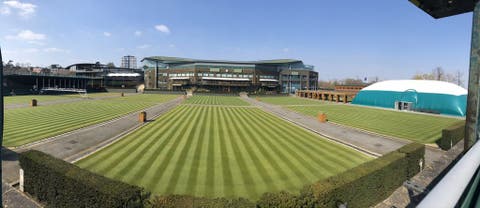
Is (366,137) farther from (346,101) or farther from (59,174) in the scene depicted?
(346,101)

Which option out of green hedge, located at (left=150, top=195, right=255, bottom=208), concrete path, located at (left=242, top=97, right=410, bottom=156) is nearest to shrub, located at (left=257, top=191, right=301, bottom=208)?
green hedge, located at (left=150, top=195, right=255, bottom=208)

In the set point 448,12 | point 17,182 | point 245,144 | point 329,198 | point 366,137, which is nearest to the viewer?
point 329,198

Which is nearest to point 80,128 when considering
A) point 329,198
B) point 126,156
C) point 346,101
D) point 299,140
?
point 126,156

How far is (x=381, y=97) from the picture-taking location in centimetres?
6325

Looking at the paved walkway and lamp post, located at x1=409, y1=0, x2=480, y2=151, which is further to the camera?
the paved walkway

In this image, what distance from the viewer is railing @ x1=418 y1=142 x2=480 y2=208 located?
4.86 feet

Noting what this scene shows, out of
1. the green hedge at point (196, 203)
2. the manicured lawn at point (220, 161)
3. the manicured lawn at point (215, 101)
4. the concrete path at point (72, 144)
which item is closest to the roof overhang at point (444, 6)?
the manicured lawn at point (220, 161)

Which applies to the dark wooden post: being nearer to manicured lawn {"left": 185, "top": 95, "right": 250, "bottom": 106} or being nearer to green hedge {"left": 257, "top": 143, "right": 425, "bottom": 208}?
green hedge {"left": 257, "top": 143, "right": 425, "bottom": 208}

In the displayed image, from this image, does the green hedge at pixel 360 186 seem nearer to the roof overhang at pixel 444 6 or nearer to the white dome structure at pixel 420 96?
the roof overhang at pixel 444 6

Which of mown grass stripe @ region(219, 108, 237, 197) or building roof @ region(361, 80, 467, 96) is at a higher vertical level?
building roof @ region(361, 80, 467, 96)

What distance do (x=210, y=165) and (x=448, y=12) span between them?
14.8 meters

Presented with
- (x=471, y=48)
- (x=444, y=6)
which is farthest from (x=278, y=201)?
(x=444, y=6)

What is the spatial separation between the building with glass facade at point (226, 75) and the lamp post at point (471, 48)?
113073mm

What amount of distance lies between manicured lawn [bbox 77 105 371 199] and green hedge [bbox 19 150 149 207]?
3.11 meters
